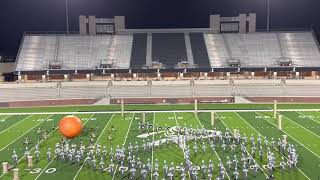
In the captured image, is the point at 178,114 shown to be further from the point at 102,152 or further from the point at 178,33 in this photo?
the point at 178,33

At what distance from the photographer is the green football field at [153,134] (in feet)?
60.0

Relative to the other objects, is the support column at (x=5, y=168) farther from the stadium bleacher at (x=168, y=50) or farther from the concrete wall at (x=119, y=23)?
the concrete wall at (x=119, y=23)

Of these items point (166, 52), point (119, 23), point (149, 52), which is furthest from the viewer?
point (119, 23)

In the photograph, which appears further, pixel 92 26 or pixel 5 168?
pixel 92 26

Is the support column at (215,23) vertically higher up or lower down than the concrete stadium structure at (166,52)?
higher up

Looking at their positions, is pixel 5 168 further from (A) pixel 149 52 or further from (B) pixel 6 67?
(B) pixel 6 67

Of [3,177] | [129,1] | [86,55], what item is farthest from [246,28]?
[3,177]

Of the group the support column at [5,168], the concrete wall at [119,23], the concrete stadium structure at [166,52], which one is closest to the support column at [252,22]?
the concrete stadium structure at [166,52]

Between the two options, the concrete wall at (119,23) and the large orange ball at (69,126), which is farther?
A: the concrete wall at (119,23)

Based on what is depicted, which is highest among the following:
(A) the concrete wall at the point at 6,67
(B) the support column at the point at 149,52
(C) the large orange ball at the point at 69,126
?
(B) the support column at the point at 149,52

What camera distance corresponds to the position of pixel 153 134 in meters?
26.0

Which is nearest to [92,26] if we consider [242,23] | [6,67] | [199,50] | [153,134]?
[6,67]

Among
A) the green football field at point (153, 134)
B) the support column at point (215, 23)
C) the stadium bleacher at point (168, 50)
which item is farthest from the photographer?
the support column at point (215, 23)

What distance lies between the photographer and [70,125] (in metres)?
20.1
